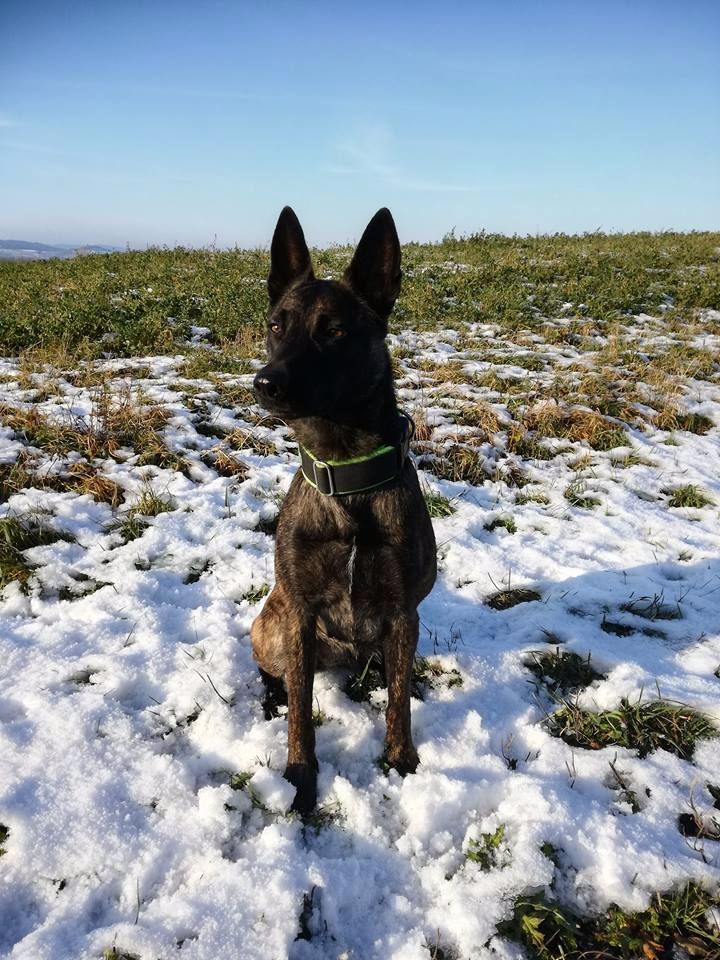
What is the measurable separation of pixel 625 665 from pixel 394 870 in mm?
1814

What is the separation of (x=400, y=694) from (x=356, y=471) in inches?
46.9

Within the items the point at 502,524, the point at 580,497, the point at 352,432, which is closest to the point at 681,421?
the point at 580,497

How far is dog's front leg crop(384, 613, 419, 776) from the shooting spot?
2891 mm

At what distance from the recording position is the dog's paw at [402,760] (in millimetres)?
2863

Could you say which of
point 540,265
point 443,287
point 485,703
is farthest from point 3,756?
point 540,265

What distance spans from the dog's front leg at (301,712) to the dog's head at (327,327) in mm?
1145

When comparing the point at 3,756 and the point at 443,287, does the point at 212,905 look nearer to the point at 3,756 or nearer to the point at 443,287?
the point at 3,756

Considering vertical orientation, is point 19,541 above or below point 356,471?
below

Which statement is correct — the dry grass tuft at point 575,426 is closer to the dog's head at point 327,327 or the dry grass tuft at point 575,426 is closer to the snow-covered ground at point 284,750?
the snow-covered ground at point 284,750

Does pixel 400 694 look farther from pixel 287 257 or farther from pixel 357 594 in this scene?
pixel 287 257

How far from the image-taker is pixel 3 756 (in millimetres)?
2699

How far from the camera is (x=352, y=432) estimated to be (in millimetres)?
2854

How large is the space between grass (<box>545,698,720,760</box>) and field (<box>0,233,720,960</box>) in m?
0.01

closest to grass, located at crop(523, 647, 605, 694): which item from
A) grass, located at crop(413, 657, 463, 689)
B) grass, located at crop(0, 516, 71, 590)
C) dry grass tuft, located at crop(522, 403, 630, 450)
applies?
grass, located at crop(413, 657, 463, 689)
